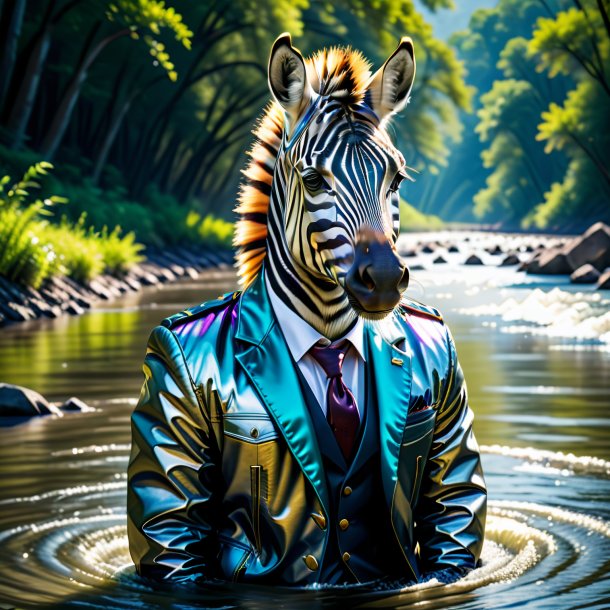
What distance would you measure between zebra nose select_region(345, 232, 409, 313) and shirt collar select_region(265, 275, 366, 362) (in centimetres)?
49

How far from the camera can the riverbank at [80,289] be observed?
74.2ft

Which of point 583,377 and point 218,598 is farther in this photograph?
point 583,377

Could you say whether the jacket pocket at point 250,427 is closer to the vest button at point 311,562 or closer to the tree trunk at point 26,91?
the vest button at point 311,562

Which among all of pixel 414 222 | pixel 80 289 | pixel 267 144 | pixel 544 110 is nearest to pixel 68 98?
pixel 80 289

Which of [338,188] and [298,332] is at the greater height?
[338,188]

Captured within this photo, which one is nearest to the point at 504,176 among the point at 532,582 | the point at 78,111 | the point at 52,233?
the point at 78,111

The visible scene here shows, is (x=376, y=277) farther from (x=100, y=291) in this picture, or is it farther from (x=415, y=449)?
(x=100, y=291)

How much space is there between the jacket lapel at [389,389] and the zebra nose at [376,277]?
21.7 inches

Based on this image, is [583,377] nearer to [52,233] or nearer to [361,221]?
[361,221]

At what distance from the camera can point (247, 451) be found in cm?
475

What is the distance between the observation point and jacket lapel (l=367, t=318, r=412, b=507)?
15.6 feet

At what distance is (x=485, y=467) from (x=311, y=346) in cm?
401

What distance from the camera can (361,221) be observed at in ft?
14.8

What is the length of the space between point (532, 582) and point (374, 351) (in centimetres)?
134
